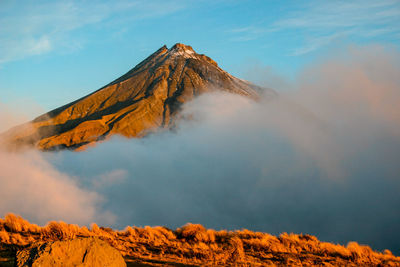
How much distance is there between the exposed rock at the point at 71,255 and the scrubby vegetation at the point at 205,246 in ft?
13.9

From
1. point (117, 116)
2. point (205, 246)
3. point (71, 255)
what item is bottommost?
point (71, 255)

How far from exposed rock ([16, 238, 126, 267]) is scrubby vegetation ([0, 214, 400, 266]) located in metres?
4.24

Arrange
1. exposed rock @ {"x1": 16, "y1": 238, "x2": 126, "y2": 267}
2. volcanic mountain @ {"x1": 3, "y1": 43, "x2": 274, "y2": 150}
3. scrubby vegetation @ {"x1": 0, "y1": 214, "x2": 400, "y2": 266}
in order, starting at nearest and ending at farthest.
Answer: exposed rock @ {"x1": 16, "y1": 238, "x2": 126, "y2": 267}, scrubby vegetation @ {"x1": 0, "y1": 214, "x2": 400, "y2": 266}, volcanic mountain @ {"x1": 3, "y1": 43, "x2": 274, "y2": 150}

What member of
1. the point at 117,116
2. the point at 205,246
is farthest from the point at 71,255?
the point at 117,116

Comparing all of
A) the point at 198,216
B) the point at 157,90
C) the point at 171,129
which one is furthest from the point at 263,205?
the point at 157,90

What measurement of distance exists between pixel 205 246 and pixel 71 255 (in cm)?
953

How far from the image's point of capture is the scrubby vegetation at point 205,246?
17.7 metres

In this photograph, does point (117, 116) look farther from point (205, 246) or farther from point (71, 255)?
point (71, 255)

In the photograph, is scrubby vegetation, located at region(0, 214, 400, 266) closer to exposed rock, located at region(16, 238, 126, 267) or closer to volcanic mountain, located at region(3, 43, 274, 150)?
exposed rock, located at region(16, 238, 126, 267)

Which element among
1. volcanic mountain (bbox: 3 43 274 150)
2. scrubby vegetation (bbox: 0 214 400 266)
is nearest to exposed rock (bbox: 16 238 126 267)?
scrubby vegetation (bbox: 0 214 400 266)

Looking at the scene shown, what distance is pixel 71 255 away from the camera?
38.1 ft

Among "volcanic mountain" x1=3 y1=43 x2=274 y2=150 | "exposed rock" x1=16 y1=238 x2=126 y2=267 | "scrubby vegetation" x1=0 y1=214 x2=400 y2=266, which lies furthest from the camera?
"volcanic mountain" x1=3 y1=43 x2=274 y2=150

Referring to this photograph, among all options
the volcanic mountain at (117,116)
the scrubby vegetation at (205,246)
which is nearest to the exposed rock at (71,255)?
the scrubby vegetation at (205,246)

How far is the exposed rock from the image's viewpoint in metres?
11.2
